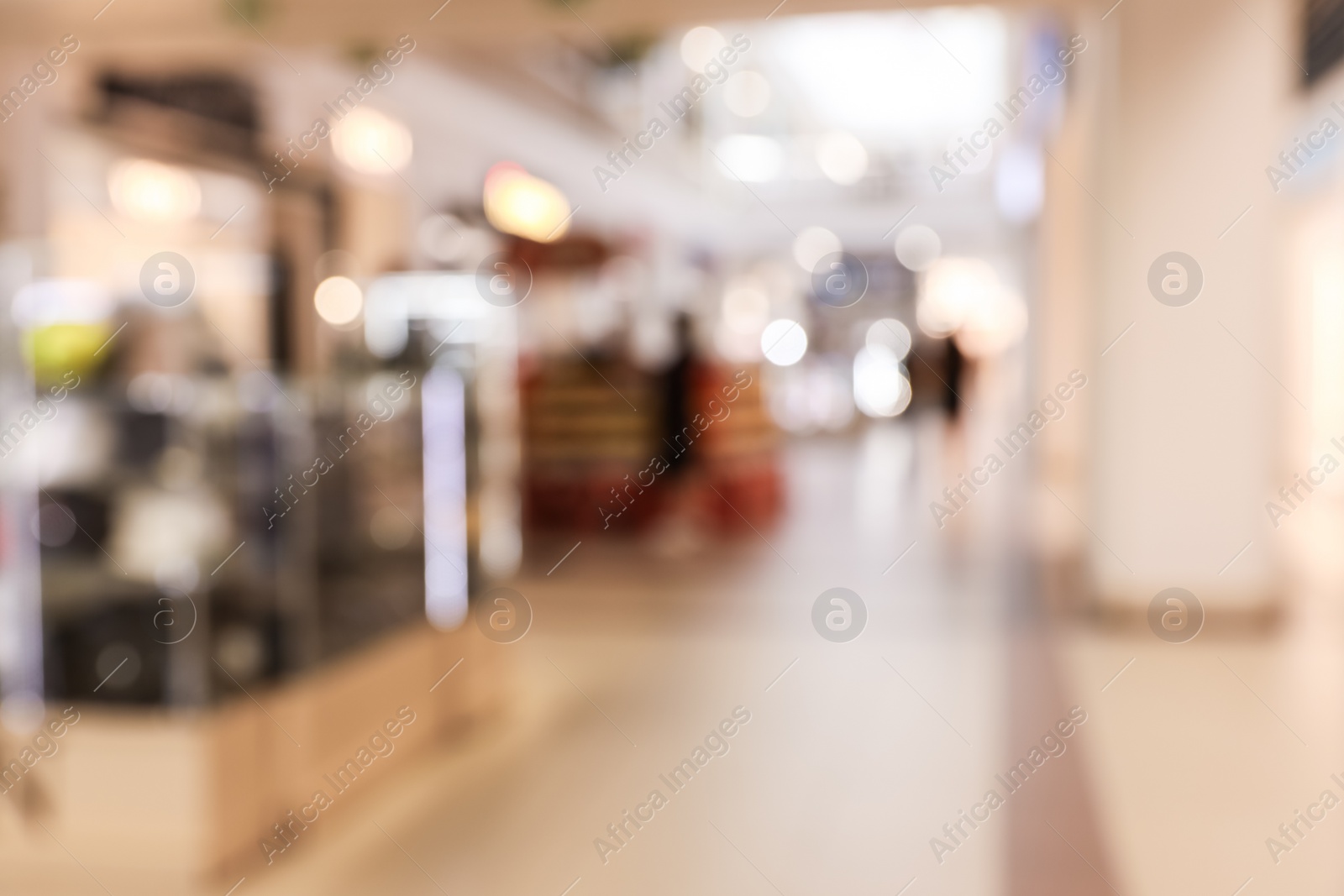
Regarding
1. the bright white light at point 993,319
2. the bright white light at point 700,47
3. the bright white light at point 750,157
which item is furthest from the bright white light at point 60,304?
the bright white light at point 993,319

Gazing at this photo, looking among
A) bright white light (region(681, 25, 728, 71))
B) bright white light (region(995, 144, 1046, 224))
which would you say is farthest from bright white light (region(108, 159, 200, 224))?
bright white light (region(995, 144, 1046, 224))

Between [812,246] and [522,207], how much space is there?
15041mm

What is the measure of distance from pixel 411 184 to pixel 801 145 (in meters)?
13.8

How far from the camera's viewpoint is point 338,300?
9.43 m

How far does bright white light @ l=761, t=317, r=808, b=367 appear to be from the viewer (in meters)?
22.4

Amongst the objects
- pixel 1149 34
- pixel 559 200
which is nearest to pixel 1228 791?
pixel 1149 34

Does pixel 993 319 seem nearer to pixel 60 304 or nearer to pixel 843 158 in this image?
pixel 843 158

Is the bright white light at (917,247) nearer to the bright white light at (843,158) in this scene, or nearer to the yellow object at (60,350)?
the bright white light at (843,158)

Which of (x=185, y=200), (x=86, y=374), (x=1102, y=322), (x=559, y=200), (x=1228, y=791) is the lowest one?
(x=1228, y=791)

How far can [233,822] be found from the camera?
313cm

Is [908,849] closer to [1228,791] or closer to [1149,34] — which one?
[1228,791]

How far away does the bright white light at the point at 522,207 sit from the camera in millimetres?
9188

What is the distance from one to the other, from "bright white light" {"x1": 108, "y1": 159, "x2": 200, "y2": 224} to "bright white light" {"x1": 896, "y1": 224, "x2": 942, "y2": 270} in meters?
17.7

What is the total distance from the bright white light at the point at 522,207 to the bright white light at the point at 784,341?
12642mm
